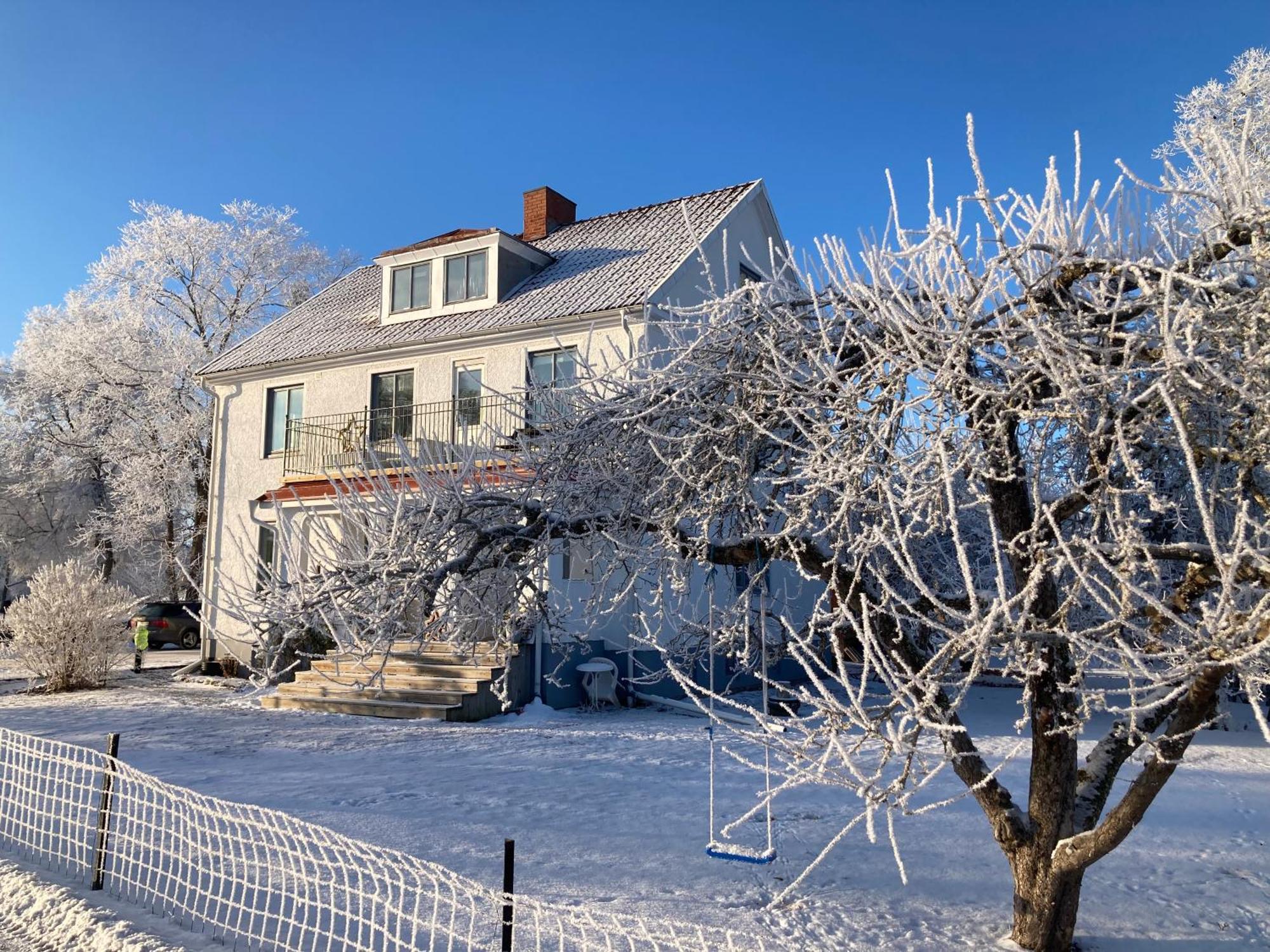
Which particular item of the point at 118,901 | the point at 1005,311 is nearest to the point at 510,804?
the point at 118,901

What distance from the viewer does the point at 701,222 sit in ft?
55.7

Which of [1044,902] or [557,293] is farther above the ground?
[557,293]

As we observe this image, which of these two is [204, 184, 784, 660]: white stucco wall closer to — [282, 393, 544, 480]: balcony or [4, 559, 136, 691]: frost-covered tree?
[282, 393, 544, 480]: balcony

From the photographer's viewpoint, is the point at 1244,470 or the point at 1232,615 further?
the point at 1244,470

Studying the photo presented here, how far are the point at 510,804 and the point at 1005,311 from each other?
225 inches

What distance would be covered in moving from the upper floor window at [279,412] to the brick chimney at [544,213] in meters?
5.78

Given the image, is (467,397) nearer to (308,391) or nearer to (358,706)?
(308,391)

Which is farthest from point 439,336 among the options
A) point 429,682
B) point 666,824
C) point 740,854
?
point 740,854

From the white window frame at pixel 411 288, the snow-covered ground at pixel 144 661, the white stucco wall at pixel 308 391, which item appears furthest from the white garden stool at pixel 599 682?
the snow-covered ground at pixel 144 661

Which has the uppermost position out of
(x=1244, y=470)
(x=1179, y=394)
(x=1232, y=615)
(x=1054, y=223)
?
(x=1054, y=223)

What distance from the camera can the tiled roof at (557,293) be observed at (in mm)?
15852

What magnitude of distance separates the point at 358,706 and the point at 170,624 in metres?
16.0

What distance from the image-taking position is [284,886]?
213 inches

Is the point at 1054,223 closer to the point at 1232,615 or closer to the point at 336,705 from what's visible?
the point at 1232,615
